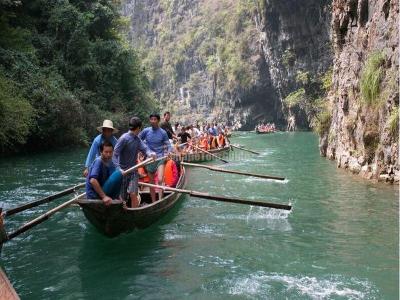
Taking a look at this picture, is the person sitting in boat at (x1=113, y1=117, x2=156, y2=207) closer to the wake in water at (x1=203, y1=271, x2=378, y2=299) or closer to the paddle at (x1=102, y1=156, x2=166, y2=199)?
the paddle at (x1=102, y1=156, x2=166, y2=199)

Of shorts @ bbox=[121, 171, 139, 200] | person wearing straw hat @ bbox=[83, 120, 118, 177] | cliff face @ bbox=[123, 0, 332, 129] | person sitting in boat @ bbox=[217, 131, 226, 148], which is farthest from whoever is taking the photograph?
cliff face @ bbox=[123, 0, 332, 129]

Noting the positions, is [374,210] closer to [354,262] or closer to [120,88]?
[354,262]

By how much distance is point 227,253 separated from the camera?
254 inches

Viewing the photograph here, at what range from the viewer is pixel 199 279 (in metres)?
5.50

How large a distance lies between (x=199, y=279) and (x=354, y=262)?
206cm

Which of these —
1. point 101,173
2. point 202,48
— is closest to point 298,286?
point 101,173

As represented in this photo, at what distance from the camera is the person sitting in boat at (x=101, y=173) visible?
5.99 m

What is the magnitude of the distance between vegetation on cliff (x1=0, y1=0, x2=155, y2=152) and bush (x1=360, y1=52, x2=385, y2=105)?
12073 mm

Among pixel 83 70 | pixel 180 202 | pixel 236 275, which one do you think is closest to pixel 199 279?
pixel 236 275

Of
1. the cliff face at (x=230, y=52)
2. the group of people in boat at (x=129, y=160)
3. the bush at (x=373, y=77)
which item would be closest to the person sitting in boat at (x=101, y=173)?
the group of people in boat at (x=129, y=160)

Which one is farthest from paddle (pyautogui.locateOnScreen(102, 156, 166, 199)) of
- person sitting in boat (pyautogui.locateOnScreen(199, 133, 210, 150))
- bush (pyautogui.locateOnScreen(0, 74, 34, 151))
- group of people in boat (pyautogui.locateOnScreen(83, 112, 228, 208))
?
person sitting in boat (pyautogui.locateOnScreen(199, 133, 210, 150))

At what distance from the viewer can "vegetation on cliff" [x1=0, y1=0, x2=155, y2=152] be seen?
64.4 feet

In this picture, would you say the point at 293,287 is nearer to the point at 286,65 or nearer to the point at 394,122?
the point at 394,122

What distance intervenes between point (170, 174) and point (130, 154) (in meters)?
3.10
